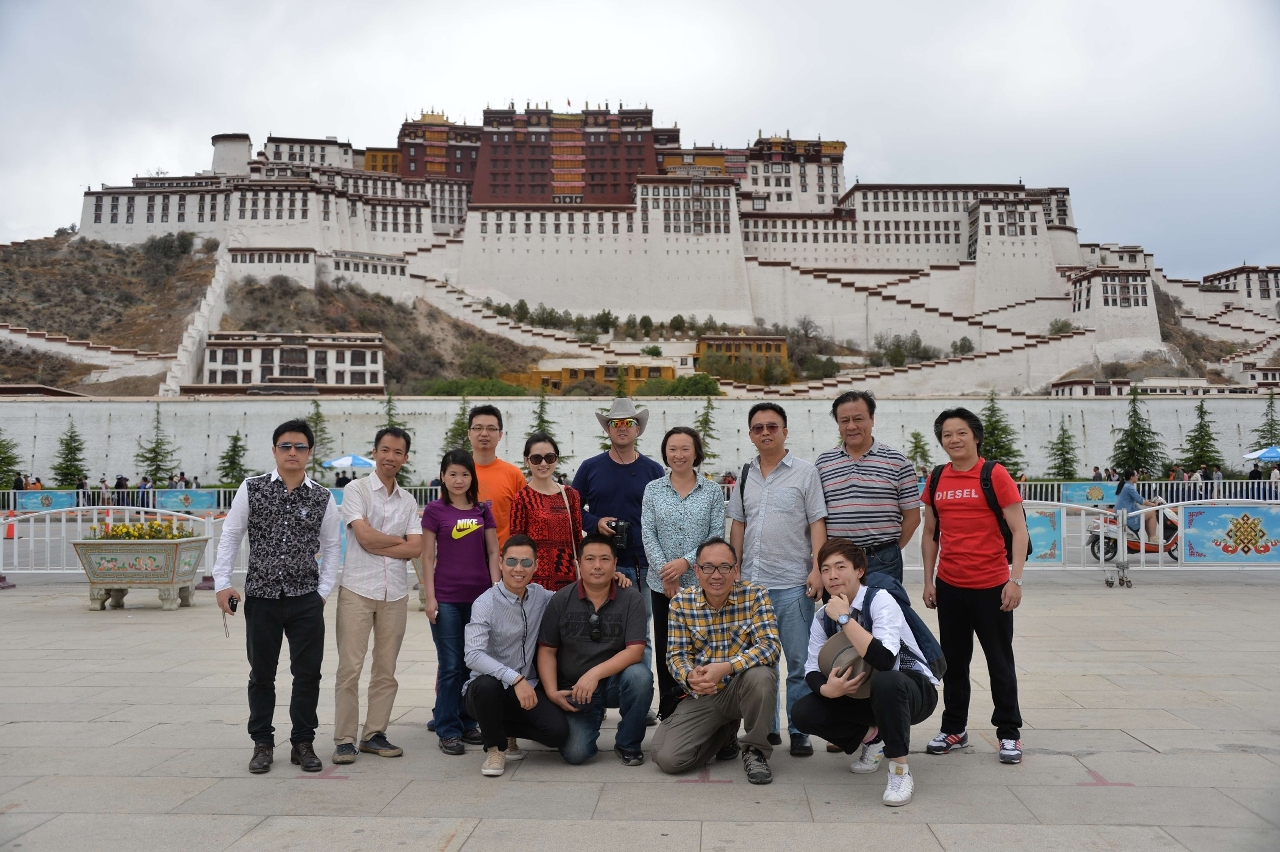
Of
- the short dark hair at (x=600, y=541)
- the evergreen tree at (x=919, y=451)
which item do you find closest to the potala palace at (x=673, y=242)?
the evergreen tree at (x=919, y=451)

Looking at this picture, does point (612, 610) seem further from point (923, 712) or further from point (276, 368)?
point (276, 368)

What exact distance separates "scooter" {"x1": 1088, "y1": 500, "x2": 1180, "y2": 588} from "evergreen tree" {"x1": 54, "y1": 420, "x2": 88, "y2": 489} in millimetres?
31014

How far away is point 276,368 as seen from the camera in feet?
145

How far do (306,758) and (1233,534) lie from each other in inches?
418

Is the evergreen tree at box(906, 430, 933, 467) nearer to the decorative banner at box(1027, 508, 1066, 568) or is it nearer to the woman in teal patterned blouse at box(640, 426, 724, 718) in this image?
the decorative banner at box(1027, 508, 1066, 568)

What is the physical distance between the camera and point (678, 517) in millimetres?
4703

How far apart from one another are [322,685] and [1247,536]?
1024 cm

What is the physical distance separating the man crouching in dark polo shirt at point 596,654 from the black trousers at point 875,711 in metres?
0.74

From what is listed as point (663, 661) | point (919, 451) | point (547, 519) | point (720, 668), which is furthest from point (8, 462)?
point (720, 668)

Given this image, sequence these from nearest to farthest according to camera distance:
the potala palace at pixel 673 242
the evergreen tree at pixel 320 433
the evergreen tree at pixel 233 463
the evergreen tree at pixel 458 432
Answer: the evergreen tree at pixel 233 463, the evergreen tree at pixel 458 432, the evergreen tree at pixel 320 433, the potala palace at pixel 673 242

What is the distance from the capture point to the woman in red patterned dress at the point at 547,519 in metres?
4.84

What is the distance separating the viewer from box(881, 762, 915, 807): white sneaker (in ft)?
12.1

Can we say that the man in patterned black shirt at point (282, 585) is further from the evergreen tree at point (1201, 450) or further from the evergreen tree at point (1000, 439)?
the evergreen tree at point (1201, 450)

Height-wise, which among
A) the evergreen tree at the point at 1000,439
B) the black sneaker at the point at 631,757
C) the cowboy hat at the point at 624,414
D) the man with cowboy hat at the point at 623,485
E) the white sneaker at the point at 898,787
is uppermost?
the evergreen tree at the point at 1000,439
